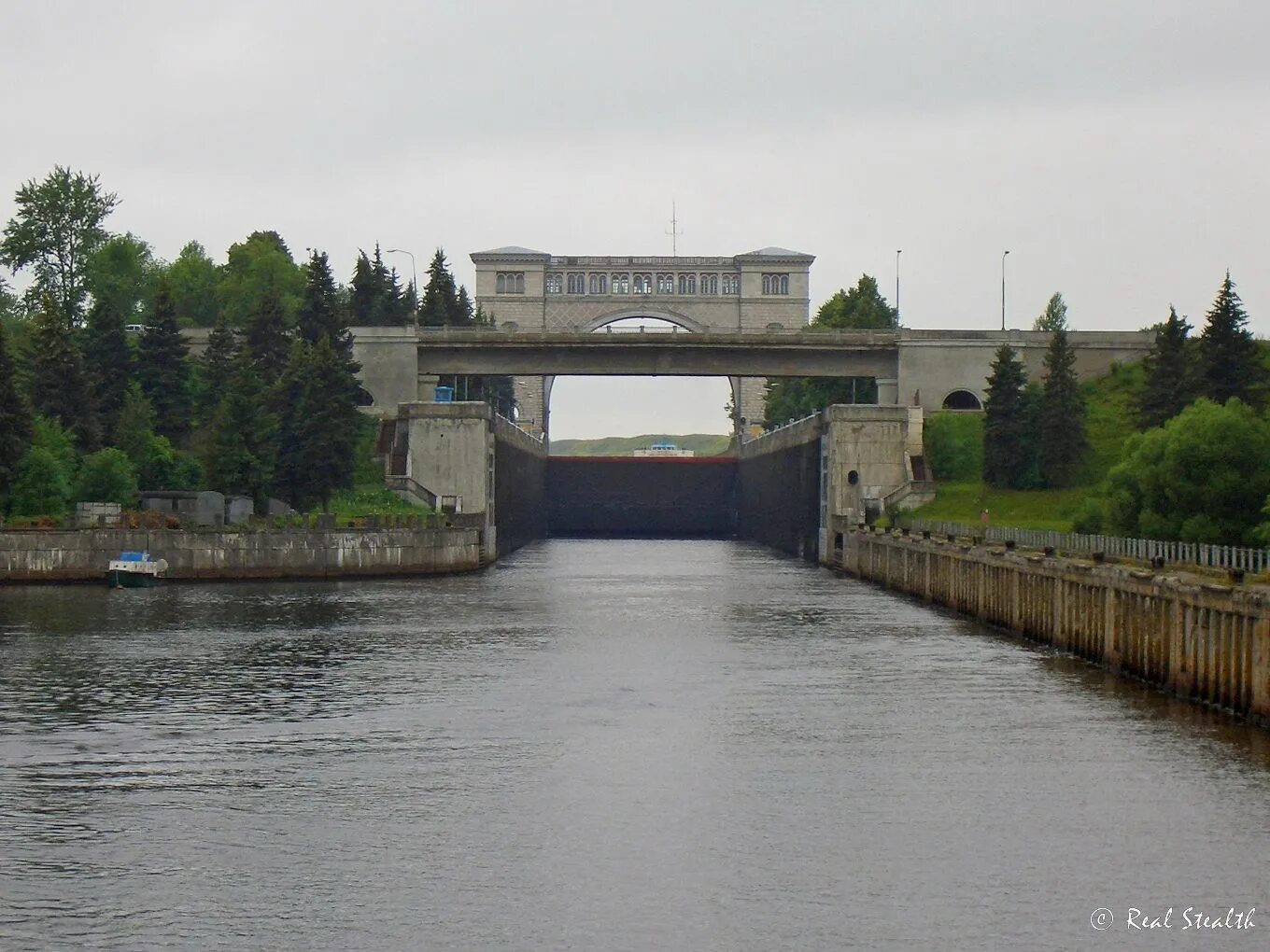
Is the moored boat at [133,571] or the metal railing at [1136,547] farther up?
the metal railing at [1136,547]

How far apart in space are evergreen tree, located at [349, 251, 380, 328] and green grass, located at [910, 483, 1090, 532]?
53522mm

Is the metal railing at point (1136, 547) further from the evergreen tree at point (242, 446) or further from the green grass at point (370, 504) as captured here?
the evergreen tree at point (242, 446)

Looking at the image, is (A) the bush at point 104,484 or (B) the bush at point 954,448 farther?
(B) the bush at point 954,448

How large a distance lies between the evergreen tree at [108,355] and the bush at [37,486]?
20853 millimetres

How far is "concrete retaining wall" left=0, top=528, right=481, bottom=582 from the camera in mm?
87431

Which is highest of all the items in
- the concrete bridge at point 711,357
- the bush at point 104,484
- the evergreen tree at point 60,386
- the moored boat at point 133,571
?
the concrete bridge at point 711,357

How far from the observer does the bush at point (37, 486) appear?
92750mm

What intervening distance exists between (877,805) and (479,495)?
8069cm

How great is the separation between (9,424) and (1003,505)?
54.7m

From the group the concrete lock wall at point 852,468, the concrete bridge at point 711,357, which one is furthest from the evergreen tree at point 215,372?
the concrete lock wall at point 852,468

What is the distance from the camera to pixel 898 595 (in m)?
88.8

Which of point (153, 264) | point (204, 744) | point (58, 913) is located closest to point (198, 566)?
point (204, 744)

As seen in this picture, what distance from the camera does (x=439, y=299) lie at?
154 m

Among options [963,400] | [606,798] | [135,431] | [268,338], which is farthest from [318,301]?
[606,798]
